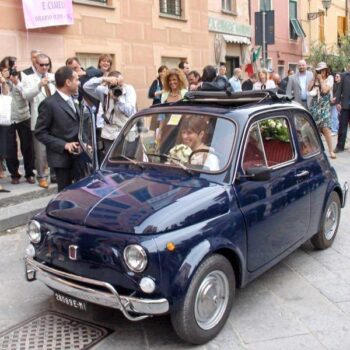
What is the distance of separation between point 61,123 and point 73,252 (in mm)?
2215

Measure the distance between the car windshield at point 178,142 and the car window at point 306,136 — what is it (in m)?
1.04

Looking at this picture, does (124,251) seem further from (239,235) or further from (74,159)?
(74,159)

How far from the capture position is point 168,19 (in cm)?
1338

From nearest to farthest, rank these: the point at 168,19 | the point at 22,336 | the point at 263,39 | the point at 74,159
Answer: the point at 22,336, the point at 74,159, the point at 263,39, the point at 168,19

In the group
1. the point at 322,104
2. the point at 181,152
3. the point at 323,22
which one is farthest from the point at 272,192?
the point at 323,22

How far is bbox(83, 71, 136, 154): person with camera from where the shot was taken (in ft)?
20.5

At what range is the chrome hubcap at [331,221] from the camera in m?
5.25

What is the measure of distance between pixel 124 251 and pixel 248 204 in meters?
1.12

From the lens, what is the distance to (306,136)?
16.3ft

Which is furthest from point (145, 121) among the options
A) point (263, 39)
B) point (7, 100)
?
point (263, 39)

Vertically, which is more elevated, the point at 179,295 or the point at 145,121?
the point at 145,121

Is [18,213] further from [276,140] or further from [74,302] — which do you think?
[276,140]

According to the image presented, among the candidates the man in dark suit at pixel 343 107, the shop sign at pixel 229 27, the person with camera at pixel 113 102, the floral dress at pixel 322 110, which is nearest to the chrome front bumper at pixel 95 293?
the person with camera at pixel 113 102

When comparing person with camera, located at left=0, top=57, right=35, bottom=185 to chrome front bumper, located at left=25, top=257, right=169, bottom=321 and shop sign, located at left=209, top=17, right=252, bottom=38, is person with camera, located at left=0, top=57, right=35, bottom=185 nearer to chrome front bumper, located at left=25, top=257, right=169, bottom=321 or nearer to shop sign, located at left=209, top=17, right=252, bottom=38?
chrome front bumper, located at left=25, top=257, right=169, bottom=321
